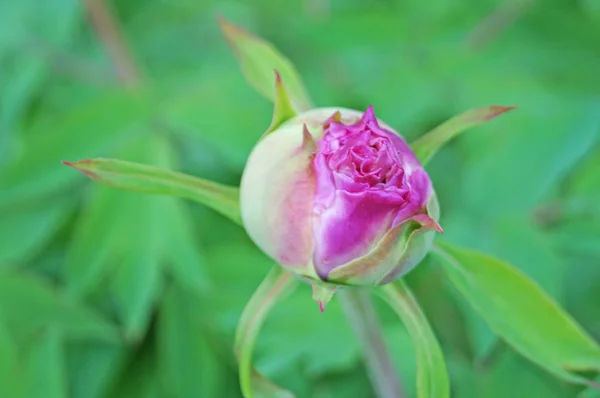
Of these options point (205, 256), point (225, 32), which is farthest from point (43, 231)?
point (225, 32)

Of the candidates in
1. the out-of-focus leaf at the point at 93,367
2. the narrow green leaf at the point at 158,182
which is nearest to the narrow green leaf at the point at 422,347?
the narrow green leaf at the point at 158,182

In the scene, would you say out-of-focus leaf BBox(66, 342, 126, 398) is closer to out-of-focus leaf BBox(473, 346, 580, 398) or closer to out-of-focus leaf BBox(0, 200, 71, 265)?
out-of-focus leaf BBox(0, 200, 71, 265)

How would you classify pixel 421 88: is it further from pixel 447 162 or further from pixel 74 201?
pixel 74 201

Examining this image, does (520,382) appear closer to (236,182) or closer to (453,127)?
(453,127)

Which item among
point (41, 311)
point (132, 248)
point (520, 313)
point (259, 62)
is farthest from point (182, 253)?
point (520, 313)

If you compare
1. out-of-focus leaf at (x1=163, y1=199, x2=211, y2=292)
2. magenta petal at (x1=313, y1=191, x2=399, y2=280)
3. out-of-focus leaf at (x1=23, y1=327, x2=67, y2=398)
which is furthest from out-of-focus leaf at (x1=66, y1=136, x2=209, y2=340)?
magenta petal at (x1=313, y1=191, x2=399, y2=280)
